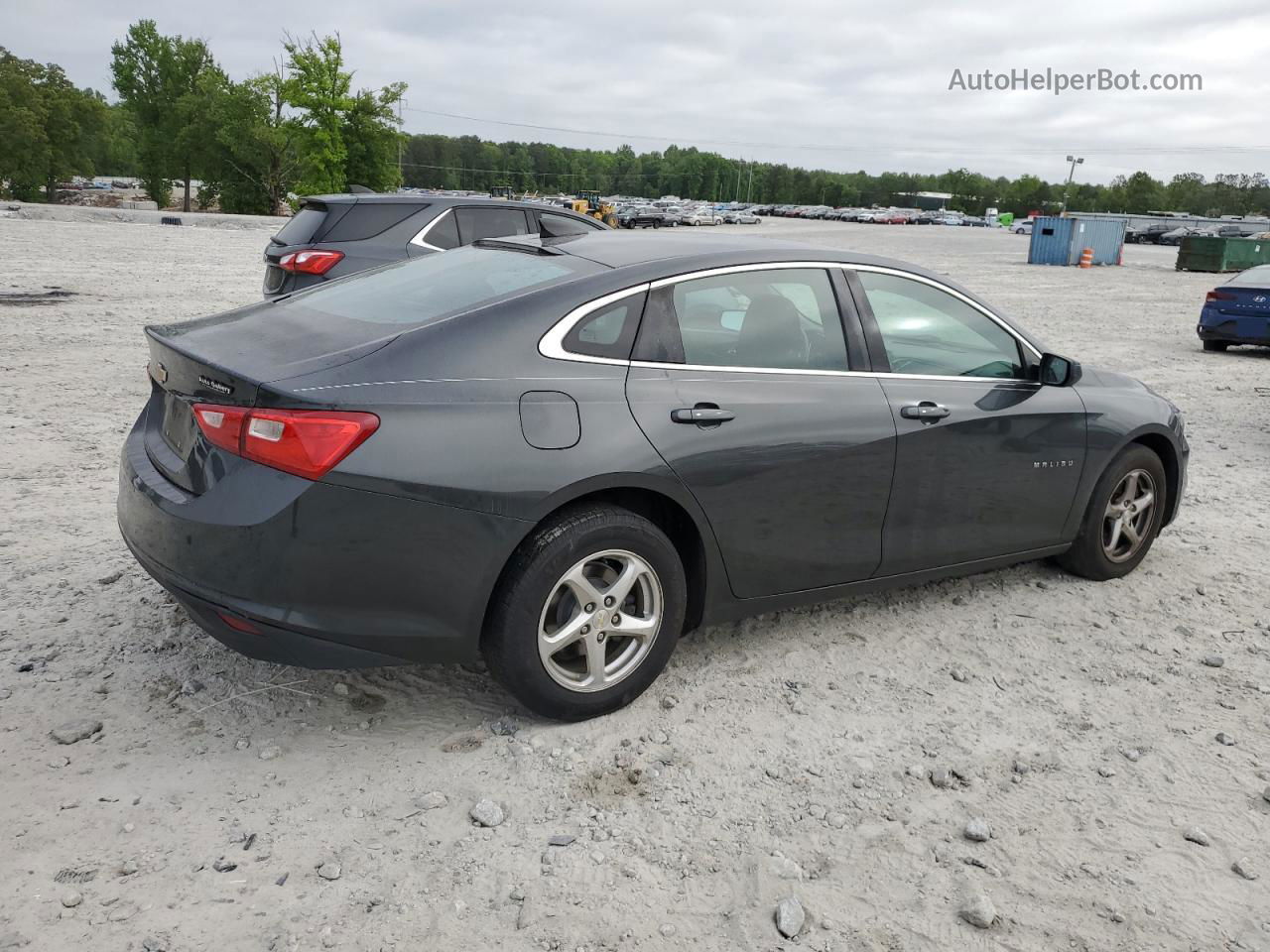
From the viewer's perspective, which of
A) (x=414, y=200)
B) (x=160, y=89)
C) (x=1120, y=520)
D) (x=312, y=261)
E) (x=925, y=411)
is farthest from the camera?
(x=160, y=89)

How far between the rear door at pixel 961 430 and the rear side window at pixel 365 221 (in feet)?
17.5

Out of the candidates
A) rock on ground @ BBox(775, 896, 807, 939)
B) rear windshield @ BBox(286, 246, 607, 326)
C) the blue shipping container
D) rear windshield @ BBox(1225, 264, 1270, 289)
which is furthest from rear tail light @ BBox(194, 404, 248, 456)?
the blue shipping container

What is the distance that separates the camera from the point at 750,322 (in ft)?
12.9

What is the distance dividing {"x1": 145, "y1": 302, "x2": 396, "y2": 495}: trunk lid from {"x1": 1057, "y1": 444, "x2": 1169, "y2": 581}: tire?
11.4 feet

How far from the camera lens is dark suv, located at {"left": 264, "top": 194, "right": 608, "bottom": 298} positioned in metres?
8.32

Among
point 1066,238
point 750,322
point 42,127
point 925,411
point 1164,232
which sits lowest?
point 925,411

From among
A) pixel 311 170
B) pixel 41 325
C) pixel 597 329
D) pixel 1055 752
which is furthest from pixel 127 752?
pixel 311 170

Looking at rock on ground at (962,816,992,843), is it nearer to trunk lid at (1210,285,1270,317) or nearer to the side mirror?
the side mirror

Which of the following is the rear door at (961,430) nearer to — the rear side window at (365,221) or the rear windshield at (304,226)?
the rear side window at (365,221)

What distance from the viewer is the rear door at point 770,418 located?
3617 millimetres

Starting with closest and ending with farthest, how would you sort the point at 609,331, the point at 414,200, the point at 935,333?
the point at 609,331 → the point at 935,333 → the point at 414,200

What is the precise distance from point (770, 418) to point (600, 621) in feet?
3.18

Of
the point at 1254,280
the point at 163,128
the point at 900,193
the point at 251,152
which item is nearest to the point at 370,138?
the point at 251,152

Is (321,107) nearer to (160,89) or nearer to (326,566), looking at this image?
(160,89)
